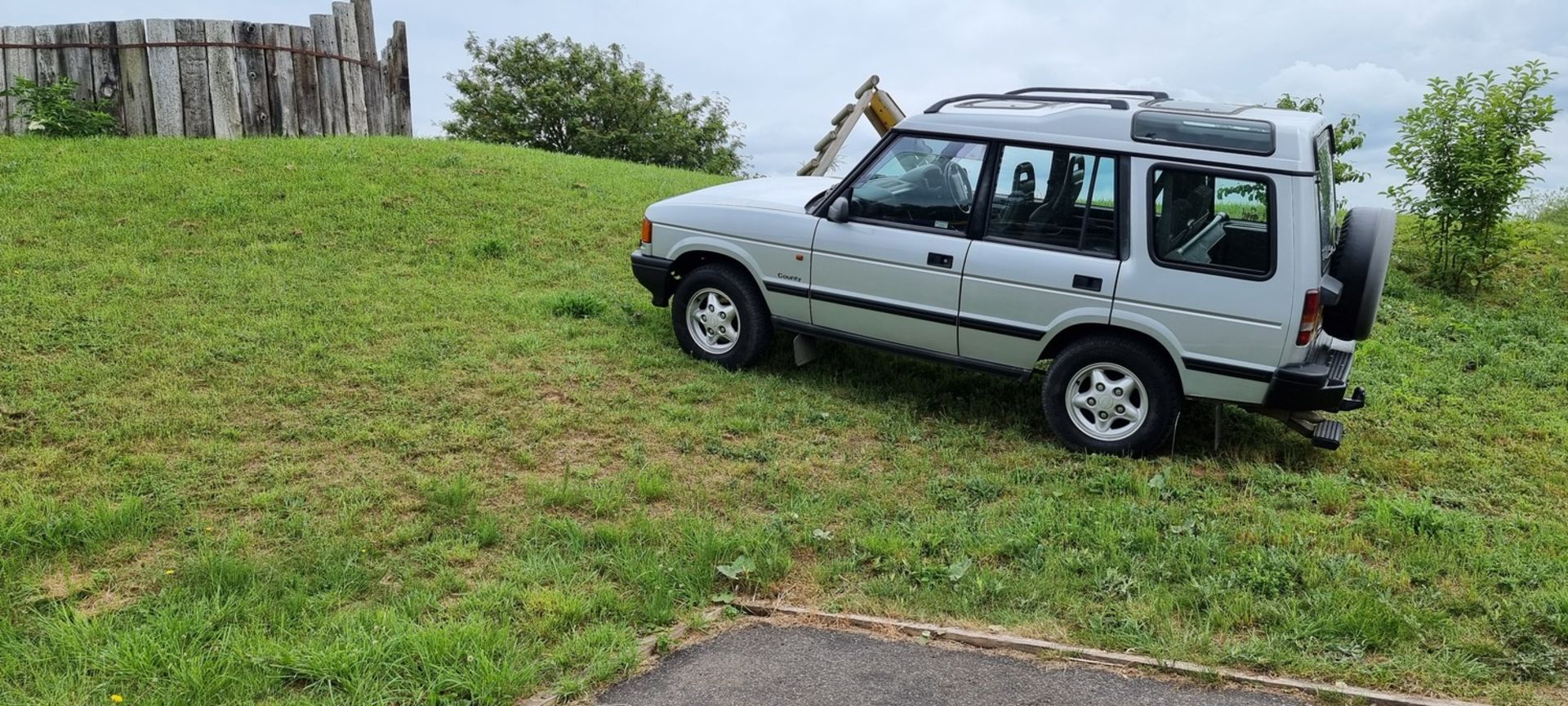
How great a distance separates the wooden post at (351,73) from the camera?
50.1 feet

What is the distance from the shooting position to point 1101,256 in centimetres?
609

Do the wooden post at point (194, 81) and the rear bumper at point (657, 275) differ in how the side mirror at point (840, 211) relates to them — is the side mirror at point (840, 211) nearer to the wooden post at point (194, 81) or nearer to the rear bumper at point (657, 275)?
the rear bumper at point (657, 275)

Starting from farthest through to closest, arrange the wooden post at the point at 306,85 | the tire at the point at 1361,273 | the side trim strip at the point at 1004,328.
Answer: the wooden post at the point at 306,85
the side trim strip at the point at 1004,328
the tire at the point at 1361,273

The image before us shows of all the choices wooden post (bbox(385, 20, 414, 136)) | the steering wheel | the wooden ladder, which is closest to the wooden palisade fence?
wooden post (bbox(385, 20, 414, 136))

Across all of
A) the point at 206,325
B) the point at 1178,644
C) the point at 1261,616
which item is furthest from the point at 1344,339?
the point at 206,325

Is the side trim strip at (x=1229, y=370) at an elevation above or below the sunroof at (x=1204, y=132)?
below

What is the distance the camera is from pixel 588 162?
1602 cm

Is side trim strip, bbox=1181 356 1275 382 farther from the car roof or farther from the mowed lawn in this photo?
the car roof

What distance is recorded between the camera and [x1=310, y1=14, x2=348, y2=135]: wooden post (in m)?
14.9

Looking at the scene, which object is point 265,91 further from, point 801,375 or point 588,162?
point 801,375

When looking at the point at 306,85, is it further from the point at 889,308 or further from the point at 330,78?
the point at 889,308

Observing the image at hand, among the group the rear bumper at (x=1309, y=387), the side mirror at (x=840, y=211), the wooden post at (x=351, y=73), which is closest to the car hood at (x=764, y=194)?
the side mirror at (x=840, y=211)

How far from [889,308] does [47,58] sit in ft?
43.6

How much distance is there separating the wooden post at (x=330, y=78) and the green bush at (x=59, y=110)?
2.72 m
